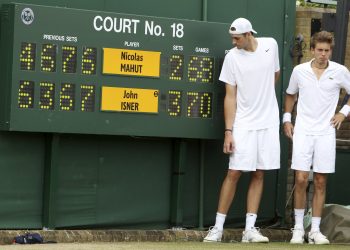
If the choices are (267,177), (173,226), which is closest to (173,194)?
(173,226)

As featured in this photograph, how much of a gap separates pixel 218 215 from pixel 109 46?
1.99 m

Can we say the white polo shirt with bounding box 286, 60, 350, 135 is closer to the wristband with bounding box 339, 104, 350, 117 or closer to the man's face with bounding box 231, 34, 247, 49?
the wristband with bounding box 339, 104, 350, 117

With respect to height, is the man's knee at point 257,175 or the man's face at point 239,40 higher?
the man's face at point 239,40

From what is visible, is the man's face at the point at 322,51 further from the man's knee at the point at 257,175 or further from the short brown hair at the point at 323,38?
the man's knee at the point at 257,175

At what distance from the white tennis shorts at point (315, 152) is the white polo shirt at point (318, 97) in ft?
0.21

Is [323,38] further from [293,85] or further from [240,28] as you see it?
[240,28]

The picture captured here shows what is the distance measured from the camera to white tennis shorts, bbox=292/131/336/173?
10.5m

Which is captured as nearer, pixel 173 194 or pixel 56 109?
pixel 56 109

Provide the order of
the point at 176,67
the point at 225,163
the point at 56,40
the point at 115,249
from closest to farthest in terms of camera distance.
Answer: the point at 115,249, the point at 56,40, the point at 176,67, the point at 225,163

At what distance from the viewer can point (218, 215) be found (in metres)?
10.5

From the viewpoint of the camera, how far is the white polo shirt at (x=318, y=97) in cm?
1050

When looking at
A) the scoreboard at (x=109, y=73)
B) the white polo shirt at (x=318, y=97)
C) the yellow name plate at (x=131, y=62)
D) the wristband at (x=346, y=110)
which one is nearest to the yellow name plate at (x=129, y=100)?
the scoreboard at (x=109, y=73)

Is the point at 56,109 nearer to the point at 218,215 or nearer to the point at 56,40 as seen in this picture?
the point at 56,40

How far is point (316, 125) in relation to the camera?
34.4 ft
